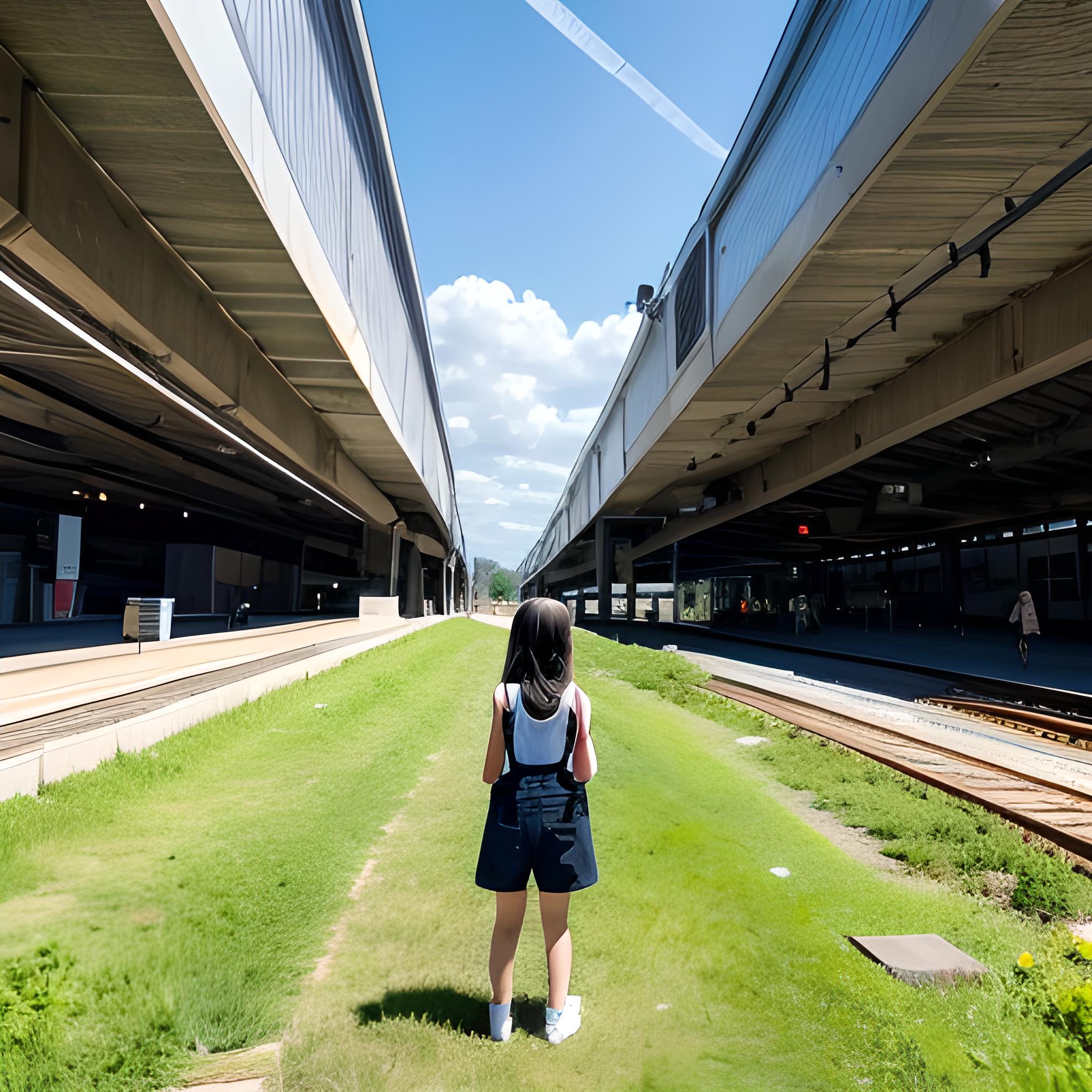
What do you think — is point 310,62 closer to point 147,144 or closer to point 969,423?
point 147,144

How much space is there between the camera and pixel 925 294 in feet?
35.6

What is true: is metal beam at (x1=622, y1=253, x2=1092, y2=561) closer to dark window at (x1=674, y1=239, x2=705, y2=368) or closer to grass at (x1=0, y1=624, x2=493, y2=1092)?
dark window at (x1=674, y1=239, x2=705, y2=368)

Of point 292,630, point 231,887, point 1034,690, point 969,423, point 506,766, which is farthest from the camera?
point 292,630

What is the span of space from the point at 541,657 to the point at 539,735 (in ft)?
1.04

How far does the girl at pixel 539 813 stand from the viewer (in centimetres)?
293

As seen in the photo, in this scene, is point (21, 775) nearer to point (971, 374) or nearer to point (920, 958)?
point (920, 958)

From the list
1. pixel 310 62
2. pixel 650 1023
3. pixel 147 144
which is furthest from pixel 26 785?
pixel 310 62

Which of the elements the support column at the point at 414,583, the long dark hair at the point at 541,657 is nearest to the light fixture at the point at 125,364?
the long dark hair at the point at 541,657

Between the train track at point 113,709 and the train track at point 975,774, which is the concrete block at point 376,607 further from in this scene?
the train track at point 975,774

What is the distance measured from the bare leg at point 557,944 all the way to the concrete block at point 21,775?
4.04 m

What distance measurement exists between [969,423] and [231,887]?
61.5 feet

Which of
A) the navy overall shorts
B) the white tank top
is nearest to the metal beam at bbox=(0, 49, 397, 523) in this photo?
the white tank top

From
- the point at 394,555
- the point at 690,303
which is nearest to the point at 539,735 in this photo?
the point at 690,303

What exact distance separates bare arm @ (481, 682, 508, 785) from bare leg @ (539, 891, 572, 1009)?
51cm
